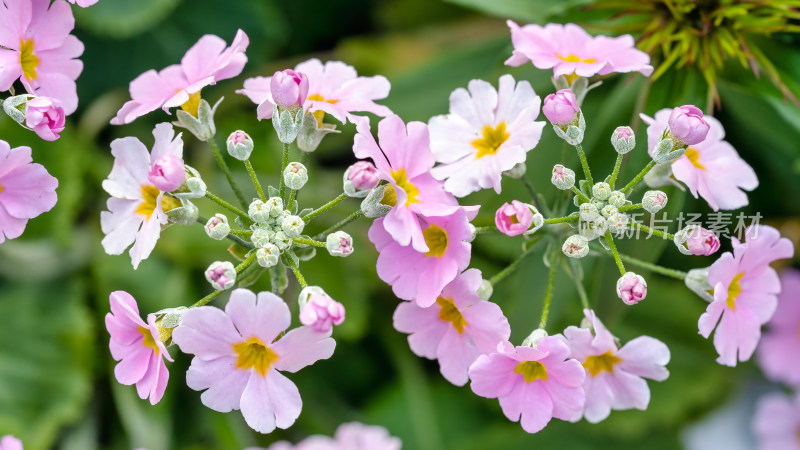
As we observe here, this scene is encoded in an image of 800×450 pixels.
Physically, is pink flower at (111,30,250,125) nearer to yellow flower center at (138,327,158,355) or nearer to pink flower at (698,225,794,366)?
yellow flower center at (138,327,158,355)

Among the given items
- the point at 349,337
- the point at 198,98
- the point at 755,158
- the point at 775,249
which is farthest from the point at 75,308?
the point at 755,158

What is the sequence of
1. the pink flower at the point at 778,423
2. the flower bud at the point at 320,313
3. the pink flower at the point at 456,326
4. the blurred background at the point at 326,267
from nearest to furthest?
the flower bud at the point at 320,313 < the pink flower at the point at 456,326 < the blurred background at the point at 326,267 < the pink flower at the point at 778,423

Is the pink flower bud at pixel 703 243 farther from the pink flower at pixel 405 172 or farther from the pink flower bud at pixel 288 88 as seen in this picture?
the pink flower bud at pixel 288 88

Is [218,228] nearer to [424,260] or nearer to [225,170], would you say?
[225,170]

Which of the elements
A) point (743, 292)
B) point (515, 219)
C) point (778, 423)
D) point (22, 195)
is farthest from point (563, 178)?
point (778, 423)

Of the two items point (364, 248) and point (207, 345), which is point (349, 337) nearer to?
point (364, 248)

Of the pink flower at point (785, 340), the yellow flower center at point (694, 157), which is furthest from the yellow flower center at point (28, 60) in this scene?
the pink flower at point (785, 340)
